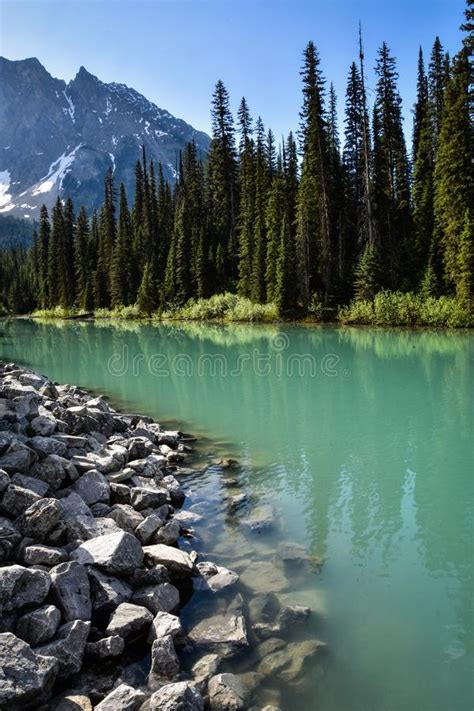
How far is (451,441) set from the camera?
12.2 m

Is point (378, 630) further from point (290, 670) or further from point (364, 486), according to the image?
point (364, 486)

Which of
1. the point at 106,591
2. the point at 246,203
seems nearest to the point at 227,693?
the point at 106,591

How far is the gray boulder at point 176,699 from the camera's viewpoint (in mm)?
4184

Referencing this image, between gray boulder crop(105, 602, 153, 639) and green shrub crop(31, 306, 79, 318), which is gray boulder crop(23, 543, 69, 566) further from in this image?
green shrub crop(31, 306, 79, 318)

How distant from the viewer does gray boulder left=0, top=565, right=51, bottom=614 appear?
16.2 feet

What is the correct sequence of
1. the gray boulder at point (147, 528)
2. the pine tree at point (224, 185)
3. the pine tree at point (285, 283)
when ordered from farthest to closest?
the pine tree at point (224, 185)
the pine tree at point (285, 283)
the gray boulder at point (147, 528)

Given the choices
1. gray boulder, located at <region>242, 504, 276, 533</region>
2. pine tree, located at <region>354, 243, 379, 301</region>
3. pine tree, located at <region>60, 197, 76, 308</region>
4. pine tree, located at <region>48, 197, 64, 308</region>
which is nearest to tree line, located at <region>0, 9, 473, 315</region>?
pine tree, located at <region>354, 243, 379, 301</region>

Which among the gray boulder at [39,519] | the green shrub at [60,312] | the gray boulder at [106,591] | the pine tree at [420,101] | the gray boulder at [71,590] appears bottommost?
the gray boulder at [106,591]

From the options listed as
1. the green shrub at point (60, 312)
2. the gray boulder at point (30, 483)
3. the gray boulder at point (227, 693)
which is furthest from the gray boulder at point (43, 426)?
the green shrub at point (60, 312)

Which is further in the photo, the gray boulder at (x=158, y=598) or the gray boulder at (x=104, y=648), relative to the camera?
the gray boulder at (x=158, y=598)

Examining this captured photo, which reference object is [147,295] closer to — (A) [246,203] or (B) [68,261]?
(A) [246,203]

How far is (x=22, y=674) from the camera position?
427cm

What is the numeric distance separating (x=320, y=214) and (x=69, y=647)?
46541 mm

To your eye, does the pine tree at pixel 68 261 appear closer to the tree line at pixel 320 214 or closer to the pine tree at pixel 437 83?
the tree line at pixel 320 214
